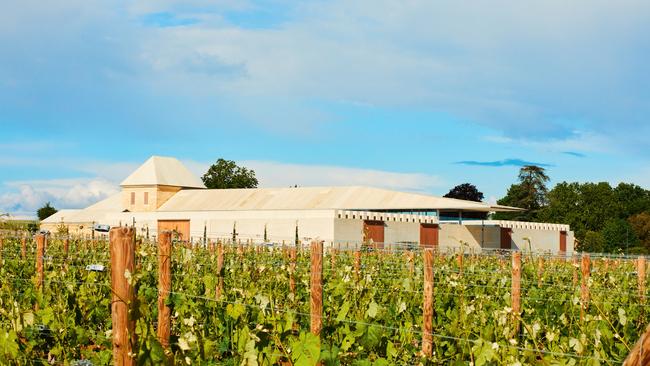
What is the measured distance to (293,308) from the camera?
7910mm

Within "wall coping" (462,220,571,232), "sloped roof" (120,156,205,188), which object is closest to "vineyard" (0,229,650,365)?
"wall coping" (462,220,571,232)

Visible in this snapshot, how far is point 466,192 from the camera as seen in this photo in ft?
285

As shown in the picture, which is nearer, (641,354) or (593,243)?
(641,354)

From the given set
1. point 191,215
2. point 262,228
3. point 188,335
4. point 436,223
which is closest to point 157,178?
point 191,215

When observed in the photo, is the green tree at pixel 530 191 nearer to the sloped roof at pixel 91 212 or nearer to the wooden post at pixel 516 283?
the sloped roof at pixel 91 212

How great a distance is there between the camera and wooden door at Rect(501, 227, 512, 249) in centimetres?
5500

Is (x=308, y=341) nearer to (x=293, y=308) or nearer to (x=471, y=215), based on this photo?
(x=293, y=308)

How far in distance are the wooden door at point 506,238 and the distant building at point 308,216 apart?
2.6 inches

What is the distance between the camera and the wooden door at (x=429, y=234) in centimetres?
4775

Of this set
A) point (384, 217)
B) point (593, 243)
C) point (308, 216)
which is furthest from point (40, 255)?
point (593, 243)

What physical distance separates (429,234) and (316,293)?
41.9 meters

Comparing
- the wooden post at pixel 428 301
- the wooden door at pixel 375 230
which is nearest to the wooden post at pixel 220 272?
the wooden post at pixel 428 301

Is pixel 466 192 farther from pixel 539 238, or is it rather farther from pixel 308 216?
pixel 308 216

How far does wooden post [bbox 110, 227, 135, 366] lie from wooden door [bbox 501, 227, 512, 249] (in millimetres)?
51709
